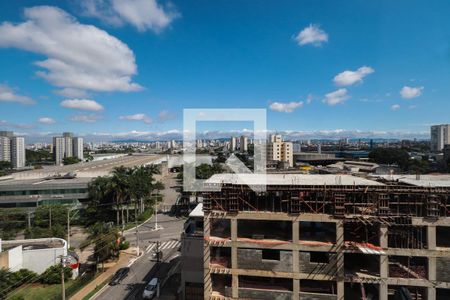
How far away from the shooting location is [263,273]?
52.5ft

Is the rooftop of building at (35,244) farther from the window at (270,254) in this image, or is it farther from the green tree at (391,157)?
the green tree at (391,157)

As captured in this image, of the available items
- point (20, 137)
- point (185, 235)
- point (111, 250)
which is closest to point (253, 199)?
point (185, 235)

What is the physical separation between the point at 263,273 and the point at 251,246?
1826 millimetres

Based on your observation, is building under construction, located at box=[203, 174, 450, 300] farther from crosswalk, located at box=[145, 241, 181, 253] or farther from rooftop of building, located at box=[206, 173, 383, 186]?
crosswalk, located at box=[145, 241, 181, 253]

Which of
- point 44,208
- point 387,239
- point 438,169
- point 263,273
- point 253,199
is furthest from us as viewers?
point 438,169

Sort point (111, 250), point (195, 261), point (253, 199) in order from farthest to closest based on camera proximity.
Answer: point (111, 250) → point (195, 261) → point (253, 199)

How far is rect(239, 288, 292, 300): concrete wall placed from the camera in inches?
628

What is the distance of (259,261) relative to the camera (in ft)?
52.7

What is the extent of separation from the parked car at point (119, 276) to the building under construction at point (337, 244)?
1189 centimetres

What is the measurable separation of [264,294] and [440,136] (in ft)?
708

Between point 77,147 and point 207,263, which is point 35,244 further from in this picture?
point 77,147

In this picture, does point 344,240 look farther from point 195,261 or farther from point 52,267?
point 52,267

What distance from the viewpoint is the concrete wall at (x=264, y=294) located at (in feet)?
52.4

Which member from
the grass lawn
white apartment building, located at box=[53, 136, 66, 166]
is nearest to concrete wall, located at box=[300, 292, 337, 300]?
the grass lawn
